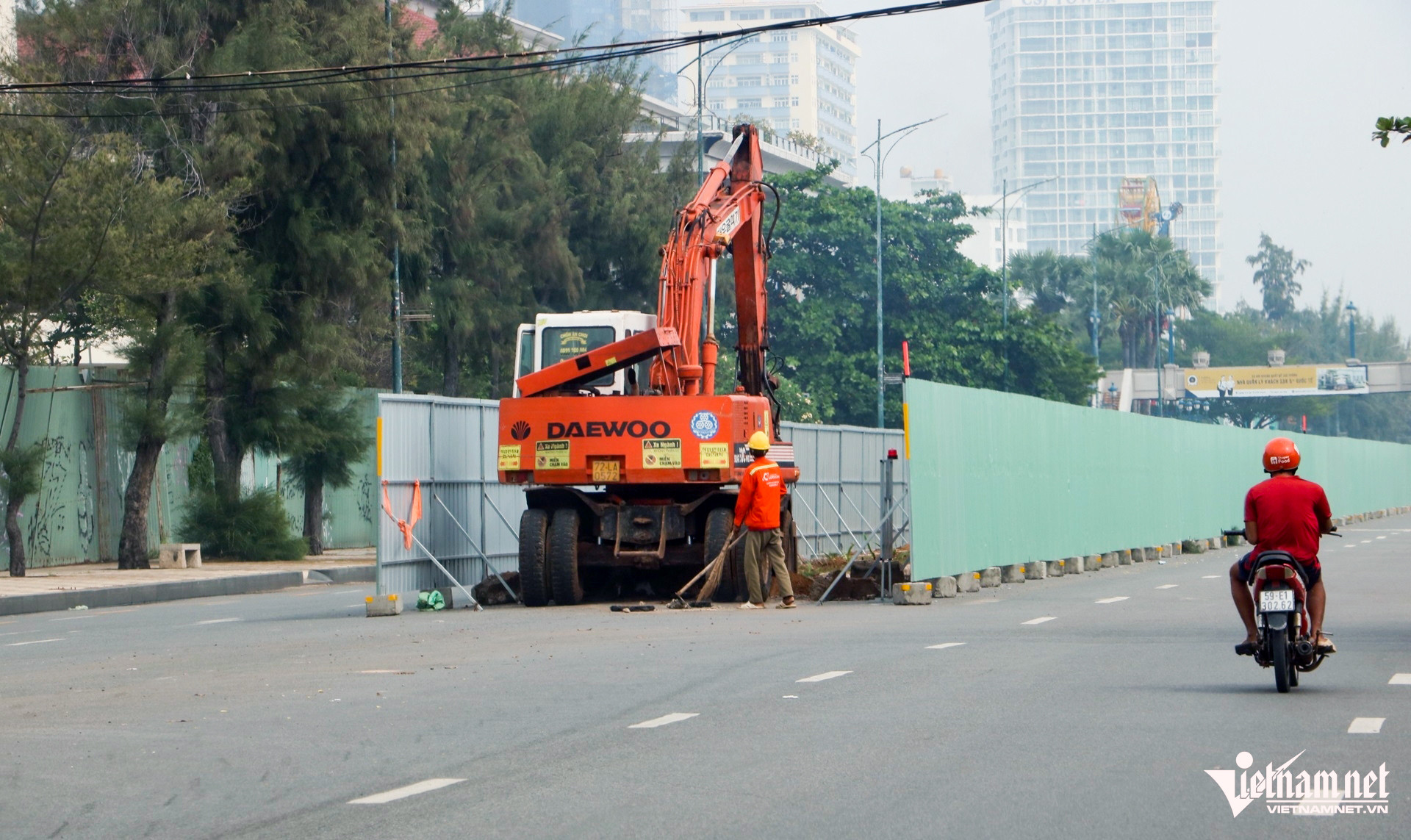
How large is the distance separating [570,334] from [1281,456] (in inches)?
501

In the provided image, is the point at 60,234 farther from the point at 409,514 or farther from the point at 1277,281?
the point at 1277,281

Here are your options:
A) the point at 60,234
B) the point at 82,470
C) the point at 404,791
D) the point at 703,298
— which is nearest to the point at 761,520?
the point at 703,298

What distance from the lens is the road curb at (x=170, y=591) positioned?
75.9 feet

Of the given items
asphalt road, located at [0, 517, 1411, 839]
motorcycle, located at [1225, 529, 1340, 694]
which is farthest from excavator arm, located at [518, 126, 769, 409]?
motorcycle, located at [1225, 529, 1340, 694]

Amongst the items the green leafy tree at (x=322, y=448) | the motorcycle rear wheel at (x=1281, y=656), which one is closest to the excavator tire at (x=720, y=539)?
the motorcycle rear wheel at (x=1281, y=656)

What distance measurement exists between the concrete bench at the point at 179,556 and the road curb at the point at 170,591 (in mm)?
1956

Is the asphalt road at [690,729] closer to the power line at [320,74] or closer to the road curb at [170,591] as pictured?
the road curb at [170,591]

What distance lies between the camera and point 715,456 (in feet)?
65.7

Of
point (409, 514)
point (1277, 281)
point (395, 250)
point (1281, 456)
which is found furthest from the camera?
point (1277, 281)

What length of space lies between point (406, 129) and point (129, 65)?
199 inches

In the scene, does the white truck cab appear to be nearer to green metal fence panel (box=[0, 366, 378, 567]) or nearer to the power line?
the power line

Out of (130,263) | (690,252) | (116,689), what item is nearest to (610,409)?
(690,252)

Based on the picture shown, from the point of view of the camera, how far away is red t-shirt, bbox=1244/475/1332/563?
11227 millimetres

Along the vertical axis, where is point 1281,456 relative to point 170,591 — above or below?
above
